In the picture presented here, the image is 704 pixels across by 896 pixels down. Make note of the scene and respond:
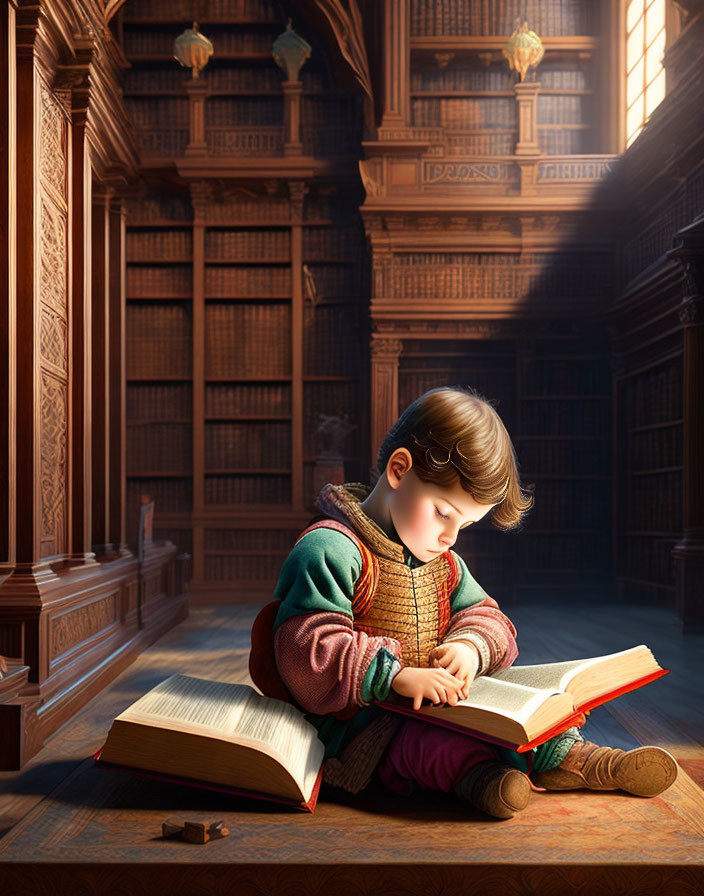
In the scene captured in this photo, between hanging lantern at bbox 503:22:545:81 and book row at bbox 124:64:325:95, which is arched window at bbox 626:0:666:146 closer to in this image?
hanging lantern at bbox 503:22:545:81

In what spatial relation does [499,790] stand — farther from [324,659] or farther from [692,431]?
[692,431]

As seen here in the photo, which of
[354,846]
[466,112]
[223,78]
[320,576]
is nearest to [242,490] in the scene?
[223,78]

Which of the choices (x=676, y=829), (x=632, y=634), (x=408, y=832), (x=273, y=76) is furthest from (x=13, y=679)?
(x=273, y=76)

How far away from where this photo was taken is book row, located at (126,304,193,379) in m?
7.45

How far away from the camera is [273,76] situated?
745cm

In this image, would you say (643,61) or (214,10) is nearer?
(643,61)

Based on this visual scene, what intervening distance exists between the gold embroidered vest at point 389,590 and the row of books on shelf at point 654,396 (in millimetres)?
4841

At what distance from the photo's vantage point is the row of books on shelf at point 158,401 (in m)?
7.45

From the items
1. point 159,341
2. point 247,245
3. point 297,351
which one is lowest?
point 297,351

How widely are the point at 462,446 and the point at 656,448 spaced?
525 centimetres

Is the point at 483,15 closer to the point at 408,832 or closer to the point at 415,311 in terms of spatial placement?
the point at 415,311

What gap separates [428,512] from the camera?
1708mm

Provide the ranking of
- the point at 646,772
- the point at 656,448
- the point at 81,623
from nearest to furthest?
the point at 646,772
the point at 81,623
the point at 656,448

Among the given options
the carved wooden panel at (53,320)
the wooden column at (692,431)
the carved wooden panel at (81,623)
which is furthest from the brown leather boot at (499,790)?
the wooden column at (692,431)
